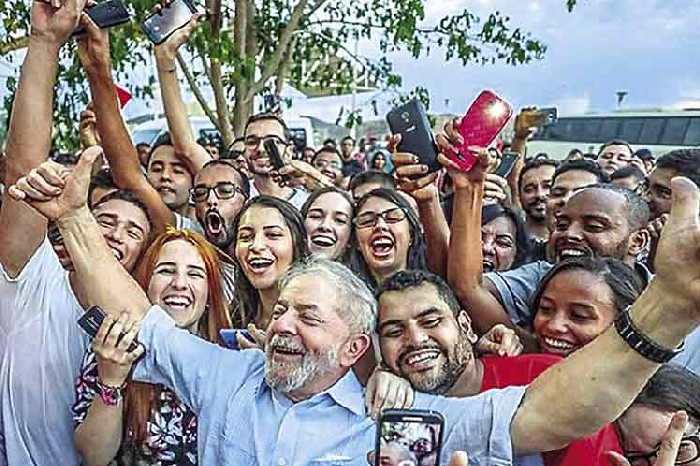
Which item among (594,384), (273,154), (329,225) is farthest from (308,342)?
(273,154)

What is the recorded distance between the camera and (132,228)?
11.6 feet

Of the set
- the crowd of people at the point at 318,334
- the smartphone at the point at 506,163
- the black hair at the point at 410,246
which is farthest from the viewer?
the smartphone at the point at 506,163

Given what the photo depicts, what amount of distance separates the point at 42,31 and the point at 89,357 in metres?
1.08

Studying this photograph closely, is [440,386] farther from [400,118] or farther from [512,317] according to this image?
[400,118]

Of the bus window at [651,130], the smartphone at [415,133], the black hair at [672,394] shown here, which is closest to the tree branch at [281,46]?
Result: the smartphone at [415,133]

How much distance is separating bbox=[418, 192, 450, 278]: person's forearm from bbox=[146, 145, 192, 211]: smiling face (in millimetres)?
1790

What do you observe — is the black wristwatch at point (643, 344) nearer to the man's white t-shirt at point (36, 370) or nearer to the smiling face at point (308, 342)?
the smiling face at point (308, 342)

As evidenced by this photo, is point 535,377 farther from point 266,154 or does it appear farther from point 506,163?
point 266,154

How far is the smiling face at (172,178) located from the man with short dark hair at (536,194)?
209 centimetres

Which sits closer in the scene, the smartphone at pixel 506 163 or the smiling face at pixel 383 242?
the smiling face at pixel 383 242

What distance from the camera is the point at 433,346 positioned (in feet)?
8.84

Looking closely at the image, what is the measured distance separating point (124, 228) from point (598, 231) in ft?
6.46

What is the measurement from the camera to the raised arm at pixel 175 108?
A: 14.9ft

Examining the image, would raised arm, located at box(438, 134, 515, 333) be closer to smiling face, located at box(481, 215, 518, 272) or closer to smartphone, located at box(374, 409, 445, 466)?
smiling face, located at box(481, 215, 518, 272)
